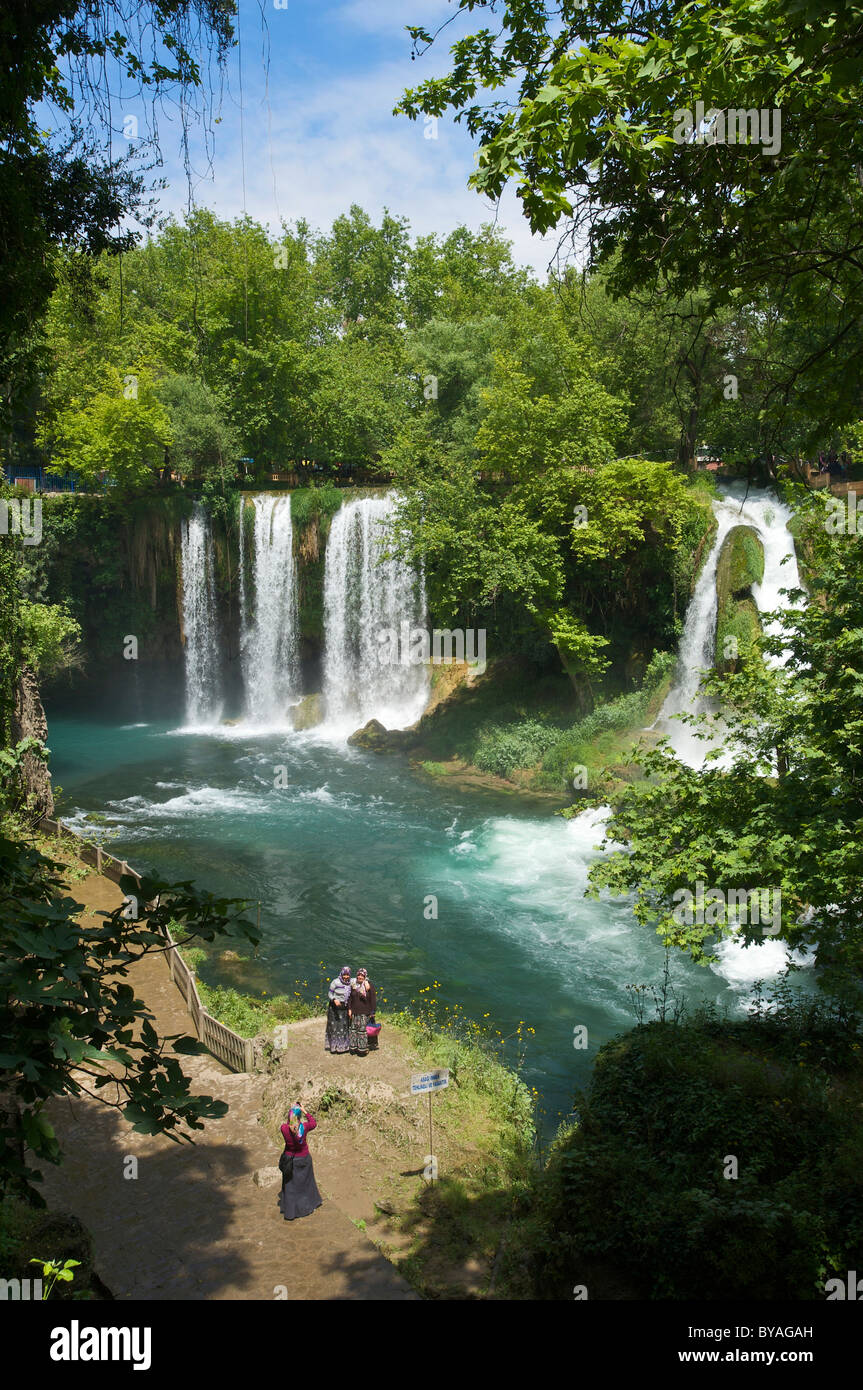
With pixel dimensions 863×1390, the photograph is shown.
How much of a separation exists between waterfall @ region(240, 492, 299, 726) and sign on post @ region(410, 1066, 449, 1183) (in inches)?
945

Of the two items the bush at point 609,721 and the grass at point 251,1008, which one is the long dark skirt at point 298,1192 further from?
the bush at point 609,721

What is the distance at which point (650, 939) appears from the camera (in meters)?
16.0

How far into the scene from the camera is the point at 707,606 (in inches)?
939

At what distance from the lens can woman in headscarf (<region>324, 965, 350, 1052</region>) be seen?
37.3 feet

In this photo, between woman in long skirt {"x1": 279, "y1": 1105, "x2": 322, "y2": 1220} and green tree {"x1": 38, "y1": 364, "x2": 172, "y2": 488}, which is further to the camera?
green tree {"x1": 38, "y1": 364, "x2": 172, "y2": 488}

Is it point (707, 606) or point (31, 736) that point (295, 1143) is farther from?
point (707, 606)

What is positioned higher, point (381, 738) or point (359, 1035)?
point (381, 738)

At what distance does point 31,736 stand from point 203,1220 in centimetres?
1136

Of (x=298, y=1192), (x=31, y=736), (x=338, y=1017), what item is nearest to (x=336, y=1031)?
(x=338, y=1017)

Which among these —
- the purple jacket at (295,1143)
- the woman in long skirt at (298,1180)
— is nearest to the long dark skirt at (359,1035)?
the woman in long skirt at (298,1180)

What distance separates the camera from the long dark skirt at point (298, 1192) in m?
8.33

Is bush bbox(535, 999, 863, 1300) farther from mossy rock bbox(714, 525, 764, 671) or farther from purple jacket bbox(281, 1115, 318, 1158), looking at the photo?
mossy rock bbox(714, 525, 764, 671)

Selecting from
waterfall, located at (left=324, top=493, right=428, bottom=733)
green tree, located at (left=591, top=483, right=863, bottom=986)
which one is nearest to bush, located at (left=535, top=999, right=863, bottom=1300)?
green tree, located at (left=591, top=483, right=863, bottom=986)

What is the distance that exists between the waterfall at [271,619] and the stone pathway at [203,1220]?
23.3 metres
